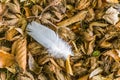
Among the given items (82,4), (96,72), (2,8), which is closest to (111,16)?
(82,4)

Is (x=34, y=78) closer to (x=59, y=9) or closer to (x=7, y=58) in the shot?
(x=7, y=58)

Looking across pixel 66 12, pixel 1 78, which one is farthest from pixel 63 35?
pixel 1 78

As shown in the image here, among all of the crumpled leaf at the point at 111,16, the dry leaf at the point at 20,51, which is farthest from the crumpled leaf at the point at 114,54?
the dry leaf at the point at 20,51

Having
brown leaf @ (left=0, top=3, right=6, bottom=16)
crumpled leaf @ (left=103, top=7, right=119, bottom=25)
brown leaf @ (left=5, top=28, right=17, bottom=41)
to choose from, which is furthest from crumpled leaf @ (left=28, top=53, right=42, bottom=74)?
crumpled leaf @ (left=103, top=7, right=119, bottom=25)

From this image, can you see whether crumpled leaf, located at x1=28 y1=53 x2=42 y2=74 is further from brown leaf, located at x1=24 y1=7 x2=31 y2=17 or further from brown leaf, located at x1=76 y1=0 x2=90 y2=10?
brown leaf, located at x1=76 y1=0 x2=90 y2=10

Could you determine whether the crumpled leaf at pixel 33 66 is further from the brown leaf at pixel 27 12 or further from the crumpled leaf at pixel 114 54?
the crumpled leaf at pixel 114 54

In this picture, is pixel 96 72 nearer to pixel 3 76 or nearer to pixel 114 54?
pixel 114 54
